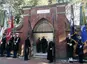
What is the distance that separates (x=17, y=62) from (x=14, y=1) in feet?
50.0

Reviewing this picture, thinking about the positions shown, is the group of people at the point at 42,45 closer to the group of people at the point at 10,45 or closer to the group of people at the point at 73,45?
the group of people at the point at 10,45

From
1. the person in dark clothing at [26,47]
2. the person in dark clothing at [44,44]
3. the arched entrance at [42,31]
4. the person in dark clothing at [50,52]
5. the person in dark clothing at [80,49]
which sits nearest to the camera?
the person in dark clothing at [80,49]

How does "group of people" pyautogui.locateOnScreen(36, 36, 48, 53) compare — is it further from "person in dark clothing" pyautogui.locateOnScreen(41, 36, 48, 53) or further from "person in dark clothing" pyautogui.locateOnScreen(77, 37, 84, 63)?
"person in dark clothing" pyautogui.locateOnScreen(77, 37, 84, 63)

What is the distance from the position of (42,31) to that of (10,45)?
3219 mm

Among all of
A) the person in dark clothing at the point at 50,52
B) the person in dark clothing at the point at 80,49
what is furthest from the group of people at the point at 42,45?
the person in dark clothing at the point at 80,49

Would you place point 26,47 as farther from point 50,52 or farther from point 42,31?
point 50,52

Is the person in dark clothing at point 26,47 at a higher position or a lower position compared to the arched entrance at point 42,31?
lower

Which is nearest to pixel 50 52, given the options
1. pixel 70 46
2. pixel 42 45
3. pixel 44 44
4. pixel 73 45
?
pixel 70 46

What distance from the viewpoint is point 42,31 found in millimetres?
17797

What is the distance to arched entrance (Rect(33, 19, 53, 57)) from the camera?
57.5 feet

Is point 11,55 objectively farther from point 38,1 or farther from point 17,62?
point 38,1

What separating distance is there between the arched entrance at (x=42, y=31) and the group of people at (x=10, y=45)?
166 centimetres

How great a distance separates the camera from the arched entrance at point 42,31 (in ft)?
57.5

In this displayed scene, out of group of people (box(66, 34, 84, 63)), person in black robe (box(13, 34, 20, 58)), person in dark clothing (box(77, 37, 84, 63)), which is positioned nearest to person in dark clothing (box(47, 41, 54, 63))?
group of people (box(66, 34, 84, 63))
